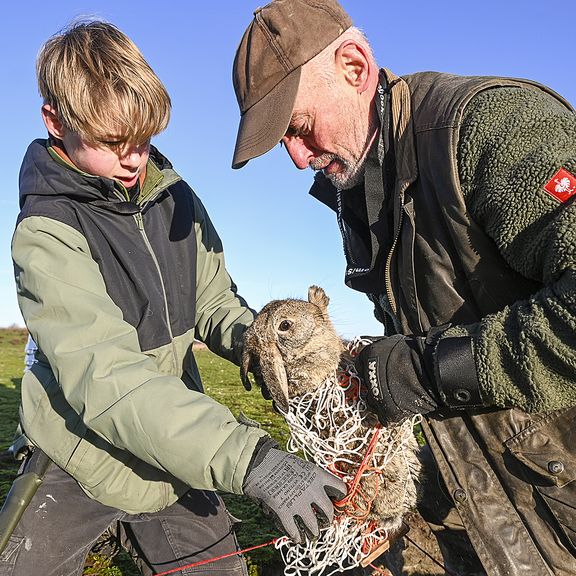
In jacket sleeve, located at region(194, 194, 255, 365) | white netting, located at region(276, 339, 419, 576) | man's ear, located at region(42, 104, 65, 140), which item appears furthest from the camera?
jacket sleeve, located at region(194, 194, 255, 365)

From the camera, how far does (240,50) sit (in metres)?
3.46

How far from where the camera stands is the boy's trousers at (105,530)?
10.6ft

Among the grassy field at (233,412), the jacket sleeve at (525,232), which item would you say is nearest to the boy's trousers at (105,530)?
the grassy field at (233,412)

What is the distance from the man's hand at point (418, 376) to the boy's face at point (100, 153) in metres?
1.67

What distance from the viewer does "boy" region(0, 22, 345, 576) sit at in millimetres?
2725

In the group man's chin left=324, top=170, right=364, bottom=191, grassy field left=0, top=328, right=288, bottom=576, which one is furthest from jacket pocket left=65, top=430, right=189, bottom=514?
man's chin left=324, top=170, right=364, bottom=191

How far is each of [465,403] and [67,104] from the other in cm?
247

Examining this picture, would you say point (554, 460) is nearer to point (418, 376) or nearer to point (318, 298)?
point (418, 376)

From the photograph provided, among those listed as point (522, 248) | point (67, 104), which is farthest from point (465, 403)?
point (67, 104)

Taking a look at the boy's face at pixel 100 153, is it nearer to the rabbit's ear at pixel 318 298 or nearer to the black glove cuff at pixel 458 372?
the rabbit's ear at pixel 318 298

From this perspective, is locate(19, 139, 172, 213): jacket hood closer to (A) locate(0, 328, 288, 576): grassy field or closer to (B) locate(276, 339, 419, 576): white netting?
(B) locate(276, 339, 419, 576): white netting

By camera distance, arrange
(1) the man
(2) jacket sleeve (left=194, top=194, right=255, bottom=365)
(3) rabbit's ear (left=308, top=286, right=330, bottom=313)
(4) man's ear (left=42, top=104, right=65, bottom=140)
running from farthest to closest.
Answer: (2) jacket sleeve (left=194, top=194, right=255, bottom=365) < (4) man's ear (left=42, top=104, right=65, bottom=140) < (3) rabbit's ear (left=308, top=286, right=330, bottom=313) < (1) the man

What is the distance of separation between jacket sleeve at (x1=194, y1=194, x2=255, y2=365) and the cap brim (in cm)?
104

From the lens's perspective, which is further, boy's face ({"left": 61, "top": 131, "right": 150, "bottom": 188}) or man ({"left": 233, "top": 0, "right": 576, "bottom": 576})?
boy's face ({"left": 61, "top": 131, "right": 150, "bottom": 188})
